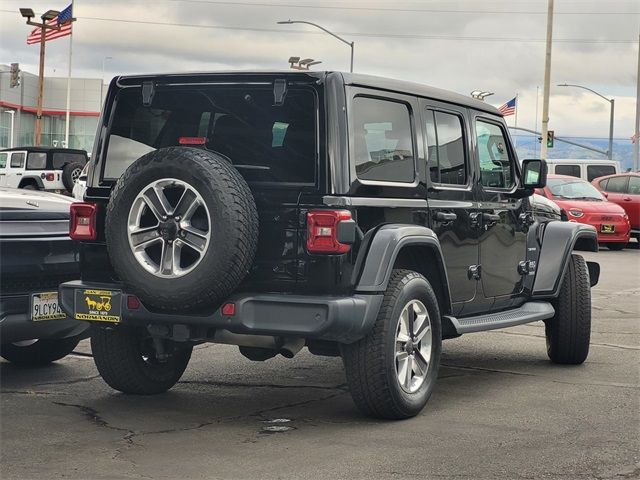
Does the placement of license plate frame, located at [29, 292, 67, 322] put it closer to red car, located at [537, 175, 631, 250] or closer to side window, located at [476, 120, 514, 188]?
side window, located at [476, 120, 514, 188]

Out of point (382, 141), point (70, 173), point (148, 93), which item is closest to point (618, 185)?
point (70, 173)

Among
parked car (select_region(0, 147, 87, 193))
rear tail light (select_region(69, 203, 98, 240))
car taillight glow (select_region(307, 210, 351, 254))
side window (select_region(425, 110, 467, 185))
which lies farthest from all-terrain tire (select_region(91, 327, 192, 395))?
parked car (select_region(0, 147, 87, 193))

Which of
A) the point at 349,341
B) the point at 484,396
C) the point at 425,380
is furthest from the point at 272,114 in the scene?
the point at 484,396

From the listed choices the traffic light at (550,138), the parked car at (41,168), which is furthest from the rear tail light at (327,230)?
the traffic light at (550,138)

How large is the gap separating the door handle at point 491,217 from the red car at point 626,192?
17509mm

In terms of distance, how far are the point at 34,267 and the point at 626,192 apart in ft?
65.3

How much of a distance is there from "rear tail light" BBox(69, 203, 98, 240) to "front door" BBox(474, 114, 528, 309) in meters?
2.54

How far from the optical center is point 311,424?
242 inches

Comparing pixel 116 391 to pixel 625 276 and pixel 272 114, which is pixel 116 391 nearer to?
pixel 272 114

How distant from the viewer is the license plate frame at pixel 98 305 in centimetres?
620

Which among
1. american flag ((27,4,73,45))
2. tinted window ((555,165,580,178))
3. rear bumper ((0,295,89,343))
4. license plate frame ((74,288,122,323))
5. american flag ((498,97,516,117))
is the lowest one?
rear bumper ((0,295,89,343))

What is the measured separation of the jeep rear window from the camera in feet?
19.8

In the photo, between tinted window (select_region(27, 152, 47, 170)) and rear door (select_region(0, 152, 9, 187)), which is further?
rear door (select_region(0, 152, 9, 187))

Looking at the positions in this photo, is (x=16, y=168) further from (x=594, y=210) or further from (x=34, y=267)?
(x=34, y=267)
